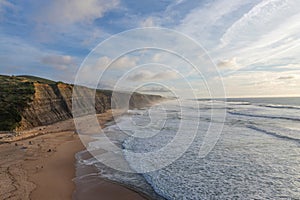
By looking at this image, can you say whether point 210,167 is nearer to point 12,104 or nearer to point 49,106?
point 12,104

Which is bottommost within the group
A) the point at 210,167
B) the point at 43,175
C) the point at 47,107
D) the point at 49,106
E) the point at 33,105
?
the point at 210,167

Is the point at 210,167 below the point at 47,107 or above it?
below

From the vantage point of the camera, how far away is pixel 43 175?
9.73 m

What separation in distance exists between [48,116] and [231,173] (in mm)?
24919

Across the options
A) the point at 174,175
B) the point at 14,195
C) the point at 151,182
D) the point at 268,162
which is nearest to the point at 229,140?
the point at 268,162

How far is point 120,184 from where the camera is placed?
346 inches

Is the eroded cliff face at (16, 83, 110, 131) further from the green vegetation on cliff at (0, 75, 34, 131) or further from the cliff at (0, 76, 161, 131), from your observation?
the green vegetation on cliff at (0, 75, 34, 131)

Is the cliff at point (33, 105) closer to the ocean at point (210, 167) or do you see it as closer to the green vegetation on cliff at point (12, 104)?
the green vegetation on cliff at point (12, 104)

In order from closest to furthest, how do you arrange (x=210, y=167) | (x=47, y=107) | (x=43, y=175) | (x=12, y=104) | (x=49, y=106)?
1. (x=43, y=175)
2. (x=210, y=167)
3. (x=12, y=104)
4. (x=47, y=107)
5. (x=49, y=106)

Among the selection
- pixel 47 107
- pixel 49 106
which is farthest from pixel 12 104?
pixel 49 106

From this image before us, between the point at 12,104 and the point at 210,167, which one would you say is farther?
the point at 12,104

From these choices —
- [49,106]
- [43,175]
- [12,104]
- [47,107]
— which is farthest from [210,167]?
[49,106]

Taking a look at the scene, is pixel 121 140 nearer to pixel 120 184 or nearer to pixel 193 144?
pixel 193 144

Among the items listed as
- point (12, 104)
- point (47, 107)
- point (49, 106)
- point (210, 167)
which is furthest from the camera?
point (49, 106)
